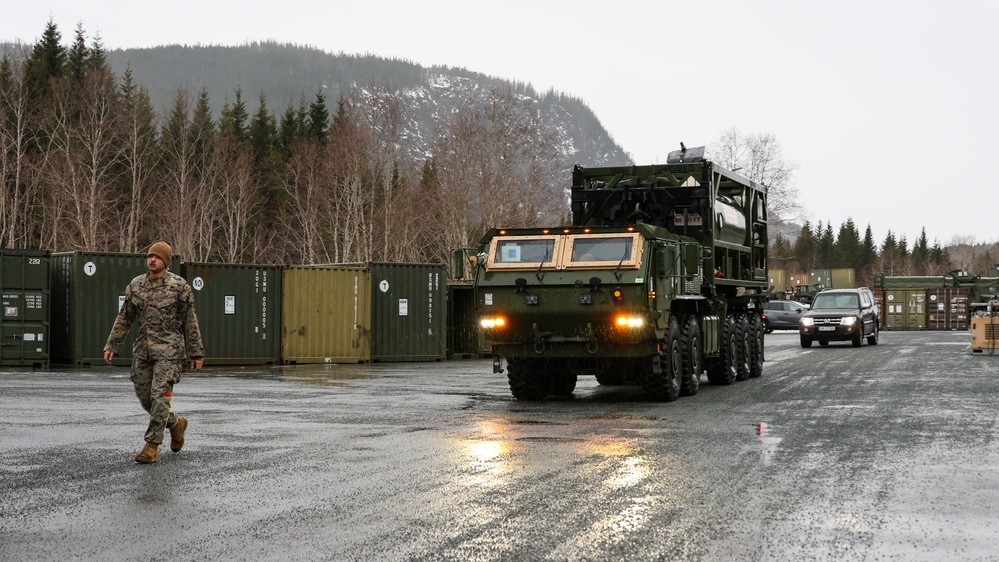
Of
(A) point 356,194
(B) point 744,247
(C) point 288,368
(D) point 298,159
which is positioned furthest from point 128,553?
(D) point 298,159

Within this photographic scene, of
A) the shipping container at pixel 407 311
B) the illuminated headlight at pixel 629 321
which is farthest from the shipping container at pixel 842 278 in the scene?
the illuminated headlight at pixel 629 321

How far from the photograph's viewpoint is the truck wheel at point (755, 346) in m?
22.0

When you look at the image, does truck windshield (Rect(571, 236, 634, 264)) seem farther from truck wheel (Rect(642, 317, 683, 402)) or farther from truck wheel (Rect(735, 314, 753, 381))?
→ truck wheel (Rect(735, 314, 753, 381))

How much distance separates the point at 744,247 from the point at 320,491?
46.7ft

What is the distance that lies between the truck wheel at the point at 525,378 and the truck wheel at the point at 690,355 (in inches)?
87.5

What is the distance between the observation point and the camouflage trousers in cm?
995

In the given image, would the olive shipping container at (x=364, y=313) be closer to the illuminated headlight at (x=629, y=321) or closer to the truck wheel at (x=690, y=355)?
the truck wheel at (x=690, y=355)

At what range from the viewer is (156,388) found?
10.0 meters

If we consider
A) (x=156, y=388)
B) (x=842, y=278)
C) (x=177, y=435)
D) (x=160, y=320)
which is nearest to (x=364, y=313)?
(x=177, y=435)

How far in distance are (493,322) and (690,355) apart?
11.0ft

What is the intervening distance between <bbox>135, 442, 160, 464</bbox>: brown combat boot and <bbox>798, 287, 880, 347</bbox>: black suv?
2959 cm

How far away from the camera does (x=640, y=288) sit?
15.2 meters

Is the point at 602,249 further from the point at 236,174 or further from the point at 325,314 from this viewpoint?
the point at 236,174

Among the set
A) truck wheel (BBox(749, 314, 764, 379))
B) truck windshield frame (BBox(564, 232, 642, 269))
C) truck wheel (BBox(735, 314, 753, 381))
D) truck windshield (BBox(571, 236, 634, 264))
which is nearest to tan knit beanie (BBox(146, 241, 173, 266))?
truck windshield frame (BBox(564, 232, 642, 269))
